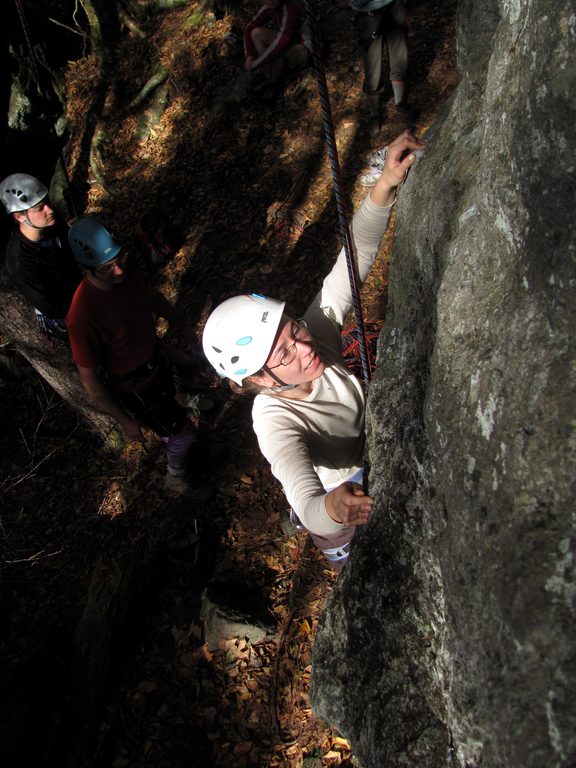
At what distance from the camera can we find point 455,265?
6.90ft

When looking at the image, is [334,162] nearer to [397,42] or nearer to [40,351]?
[40,351]

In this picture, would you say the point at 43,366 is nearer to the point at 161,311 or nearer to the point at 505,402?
the point at 161,311

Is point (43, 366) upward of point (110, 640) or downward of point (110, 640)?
upward

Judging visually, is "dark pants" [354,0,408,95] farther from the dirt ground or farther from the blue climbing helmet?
the blue climbing helmet

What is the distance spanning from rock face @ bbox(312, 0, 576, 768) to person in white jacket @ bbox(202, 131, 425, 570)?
412mm

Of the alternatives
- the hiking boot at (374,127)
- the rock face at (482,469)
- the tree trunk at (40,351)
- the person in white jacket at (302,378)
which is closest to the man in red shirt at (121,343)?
the tree trunk at (40,351)

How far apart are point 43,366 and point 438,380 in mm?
5313

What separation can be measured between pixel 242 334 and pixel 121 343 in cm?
222

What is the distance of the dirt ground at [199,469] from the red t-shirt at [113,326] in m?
2.00

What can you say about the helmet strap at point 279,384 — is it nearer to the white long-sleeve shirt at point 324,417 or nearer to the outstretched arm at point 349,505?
the white long-sleeve shirt at point 324,417

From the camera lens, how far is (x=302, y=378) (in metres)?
3.01

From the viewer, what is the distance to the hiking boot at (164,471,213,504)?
616 centimetres

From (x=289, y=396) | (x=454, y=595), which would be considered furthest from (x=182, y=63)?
(x=454, y=595)

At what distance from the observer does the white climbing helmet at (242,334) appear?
2920mm
